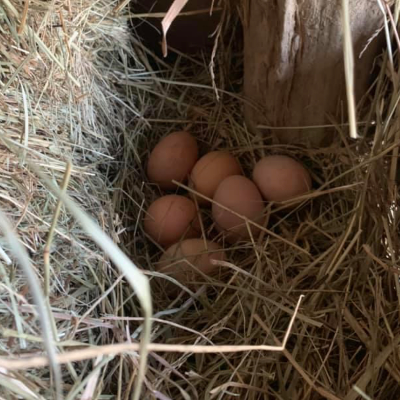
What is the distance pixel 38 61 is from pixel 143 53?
0.42 metres

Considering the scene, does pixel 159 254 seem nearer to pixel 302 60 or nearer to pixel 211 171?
pixel 211 171

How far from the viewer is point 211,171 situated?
1201 mm

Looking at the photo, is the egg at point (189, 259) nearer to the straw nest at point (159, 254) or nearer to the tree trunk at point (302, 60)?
the straw nest at point (159, 254)

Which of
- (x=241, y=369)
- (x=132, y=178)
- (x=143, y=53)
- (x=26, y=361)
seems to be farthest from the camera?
(x=143, y=53)

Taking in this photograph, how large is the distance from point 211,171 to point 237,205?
0.11 m

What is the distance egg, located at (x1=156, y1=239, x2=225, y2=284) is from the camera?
1100mm

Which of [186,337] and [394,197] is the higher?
[394,197]

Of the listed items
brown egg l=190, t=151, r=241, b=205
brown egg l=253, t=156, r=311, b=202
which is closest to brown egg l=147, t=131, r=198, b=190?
brown egg l=190, t=151, r=241, b=205

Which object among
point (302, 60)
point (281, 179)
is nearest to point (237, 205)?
point (281, 179)

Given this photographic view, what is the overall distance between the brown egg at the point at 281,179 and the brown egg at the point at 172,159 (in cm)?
16

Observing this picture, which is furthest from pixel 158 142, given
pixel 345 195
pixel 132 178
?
pixel 345 195

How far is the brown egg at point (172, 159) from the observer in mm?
1229

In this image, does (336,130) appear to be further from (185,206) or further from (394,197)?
(185,206)

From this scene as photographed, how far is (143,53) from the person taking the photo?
1356 millimetres
